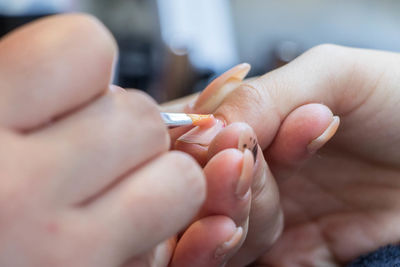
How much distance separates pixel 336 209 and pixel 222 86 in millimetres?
255

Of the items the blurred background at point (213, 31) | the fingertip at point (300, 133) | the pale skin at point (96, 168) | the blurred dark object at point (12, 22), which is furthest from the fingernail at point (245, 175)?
the blurred background at point (213, 31)

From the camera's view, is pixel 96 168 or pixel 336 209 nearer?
pixel 96 168

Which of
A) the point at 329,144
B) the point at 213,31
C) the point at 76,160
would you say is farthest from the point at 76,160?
the point at 213,31

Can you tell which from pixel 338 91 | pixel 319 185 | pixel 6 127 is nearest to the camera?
pixel 6 127

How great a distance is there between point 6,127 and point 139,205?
0.29 feet

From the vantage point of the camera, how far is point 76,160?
24 cm

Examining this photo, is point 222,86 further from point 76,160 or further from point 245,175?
point 76,160

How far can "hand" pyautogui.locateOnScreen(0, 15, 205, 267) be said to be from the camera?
0.23 metres

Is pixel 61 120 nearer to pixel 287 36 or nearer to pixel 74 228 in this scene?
pixel 74 228

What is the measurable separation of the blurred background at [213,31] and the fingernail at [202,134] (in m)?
1.17

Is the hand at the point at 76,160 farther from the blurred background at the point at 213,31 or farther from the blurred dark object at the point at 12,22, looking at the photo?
the blurred background at the point at 213,31

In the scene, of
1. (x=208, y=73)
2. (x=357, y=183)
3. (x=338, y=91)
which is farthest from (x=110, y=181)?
(x=208, y=73)

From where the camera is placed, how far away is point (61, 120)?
246 millimetres

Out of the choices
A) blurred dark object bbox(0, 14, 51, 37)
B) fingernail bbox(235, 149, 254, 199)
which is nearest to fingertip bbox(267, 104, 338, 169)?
fingernail bbox(235, 149, 254, 199)
